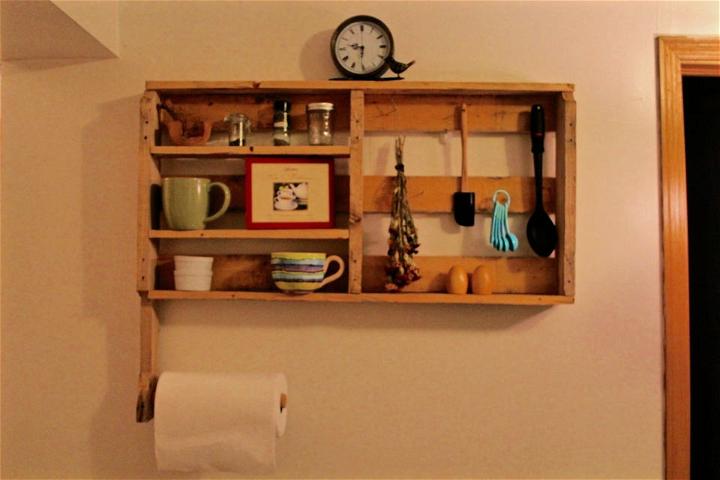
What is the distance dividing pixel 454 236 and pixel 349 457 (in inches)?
23.7

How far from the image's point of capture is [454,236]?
4.64 feet

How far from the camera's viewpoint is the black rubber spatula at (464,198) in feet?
4.44

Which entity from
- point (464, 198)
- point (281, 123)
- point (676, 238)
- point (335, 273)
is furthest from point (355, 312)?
point (676, 238)

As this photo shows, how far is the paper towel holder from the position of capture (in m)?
1.33

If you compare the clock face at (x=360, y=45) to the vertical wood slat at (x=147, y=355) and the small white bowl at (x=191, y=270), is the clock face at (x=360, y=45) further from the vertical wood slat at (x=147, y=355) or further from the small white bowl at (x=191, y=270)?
the vertical wood slat at (x=147, y=355)

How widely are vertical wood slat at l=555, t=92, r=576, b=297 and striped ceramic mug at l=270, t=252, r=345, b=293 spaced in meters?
0.55

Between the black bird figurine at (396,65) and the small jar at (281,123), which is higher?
the black bird figurine at (396,65)

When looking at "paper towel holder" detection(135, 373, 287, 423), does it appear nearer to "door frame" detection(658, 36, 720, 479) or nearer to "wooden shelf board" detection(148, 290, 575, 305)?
"wooden shelf board" detection(148, 290, 575, 305)

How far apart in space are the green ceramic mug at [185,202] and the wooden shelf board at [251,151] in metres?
0.06

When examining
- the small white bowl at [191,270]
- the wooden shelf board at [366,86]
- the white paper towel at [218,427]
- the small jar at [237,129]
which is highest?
the wooden shelf board at [366,86]

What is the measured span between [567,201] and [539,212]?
0.24ft

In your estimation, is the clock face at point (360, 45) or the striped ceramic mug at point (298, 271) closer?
the striped ceramic mug at point (298, 271)

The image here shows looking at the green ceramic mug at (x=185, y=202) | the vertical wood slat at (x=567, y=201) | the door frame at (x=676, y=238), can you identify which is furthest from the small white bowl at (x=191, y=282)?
the door frame at (x=676, y=238)

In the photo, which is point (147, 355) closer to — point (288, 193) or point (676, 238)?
point (288, 193)
